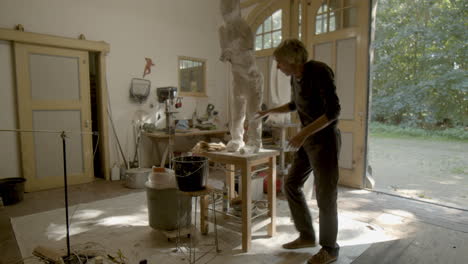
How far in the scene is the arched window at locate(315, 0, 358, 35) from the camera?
374cm

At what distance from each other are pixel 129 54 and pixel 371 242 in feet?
13.2

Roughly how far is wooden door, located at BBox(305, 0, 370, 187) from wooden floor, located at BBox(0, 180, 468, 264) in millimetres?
431

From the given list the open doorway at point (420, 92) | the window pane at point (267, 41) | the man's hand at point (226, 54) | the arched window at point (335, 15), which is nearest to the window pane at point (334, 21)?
the arched window at point (335, 15)

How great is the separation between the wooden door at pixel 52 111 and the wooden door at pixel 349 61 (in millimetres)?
3395

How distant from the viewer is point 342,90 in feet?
12.6

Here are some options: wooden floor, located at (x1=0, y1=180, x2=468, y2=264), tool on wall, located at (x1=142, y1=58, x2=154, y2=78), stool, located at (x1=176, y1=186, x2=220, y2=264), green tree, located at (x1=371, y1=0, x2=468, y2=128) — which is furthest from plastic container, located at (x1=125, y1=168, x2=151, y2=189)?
green tree, located at (x1=371, y1=0, x2=468, y2=128)

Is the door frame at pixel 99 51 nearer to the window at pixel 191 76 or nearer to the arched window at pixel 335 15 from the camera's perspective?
the window at pixel 191 76

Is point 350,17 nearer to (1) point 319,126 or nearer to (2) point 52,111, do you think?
(1) point 319,126

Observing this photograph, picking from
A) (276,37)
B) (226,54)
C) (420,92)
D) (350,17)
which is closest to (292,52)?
(226,54)

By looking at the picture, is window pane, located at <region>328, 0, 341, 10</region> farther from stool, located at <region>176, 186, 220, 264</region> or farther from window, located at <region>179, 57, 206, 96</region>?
stool, located at <region>176, 186, 220, 264</region>

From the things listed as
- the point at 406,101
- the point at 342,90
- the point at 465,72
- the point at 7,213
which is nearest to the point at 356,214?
the point at 342,90

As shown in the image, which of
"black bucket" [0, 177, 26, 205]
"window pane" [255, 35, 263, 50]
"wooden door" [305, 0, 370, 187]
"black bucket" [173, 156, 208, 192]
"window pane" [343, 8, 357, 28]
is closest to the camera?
"black bucket" [173, 156, 208, 192]

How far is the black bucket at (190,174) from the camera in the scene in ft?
5.91

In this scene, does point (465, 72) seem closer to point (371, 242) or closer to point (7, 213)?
point (371, 242)
